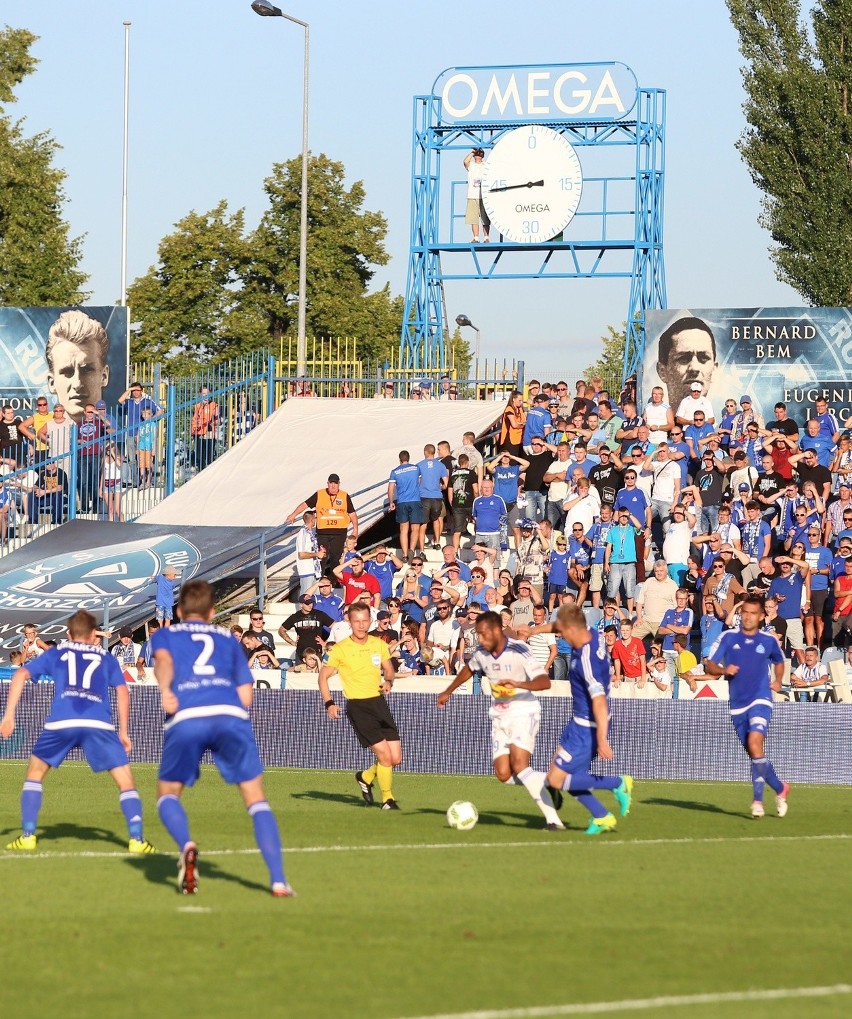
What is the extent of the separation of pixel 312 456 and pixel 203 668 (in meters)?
22.1

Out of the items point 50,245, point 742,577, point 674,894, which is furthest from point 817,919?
point 50,245

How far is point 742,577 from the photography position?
22.3m

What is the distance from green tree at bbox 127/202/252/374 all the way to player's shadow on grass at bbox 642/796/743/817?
137ft

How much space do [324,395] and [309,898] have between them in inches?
1043

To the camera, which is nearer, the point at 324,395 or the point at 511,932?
the point at 511,932

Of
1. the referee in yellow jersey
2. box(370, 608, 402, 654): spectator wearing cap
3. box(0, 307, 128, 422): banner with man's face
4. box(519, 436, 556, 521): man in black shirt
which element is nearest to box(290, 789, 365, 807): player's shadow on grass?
the referee in yellow jersey

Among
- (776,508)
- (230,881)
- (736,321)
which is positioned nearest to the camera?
(230,881)

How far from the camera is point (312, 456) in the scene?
102 ft

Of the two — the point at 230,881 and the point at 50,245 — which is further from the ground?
the point at 50,245

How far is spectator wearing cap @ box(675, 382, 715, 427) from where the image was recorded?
26844 millimetres

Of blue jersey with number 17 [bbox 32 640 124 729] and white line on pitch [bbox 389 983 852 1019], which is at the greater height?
Answer: blue jersey with number 17 [bbox 32 640 124 729]

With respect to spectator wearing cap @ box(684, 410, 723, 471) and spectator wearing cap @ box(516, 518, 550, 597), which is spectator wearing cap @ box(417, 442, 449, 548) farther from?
spectator wearing cap @ box(684, 410, 723, 471)

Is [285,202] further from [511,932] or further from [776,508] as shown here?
[511,932]

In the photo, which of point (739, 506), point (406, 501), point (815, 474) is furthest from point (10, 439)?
point (815, 474)
